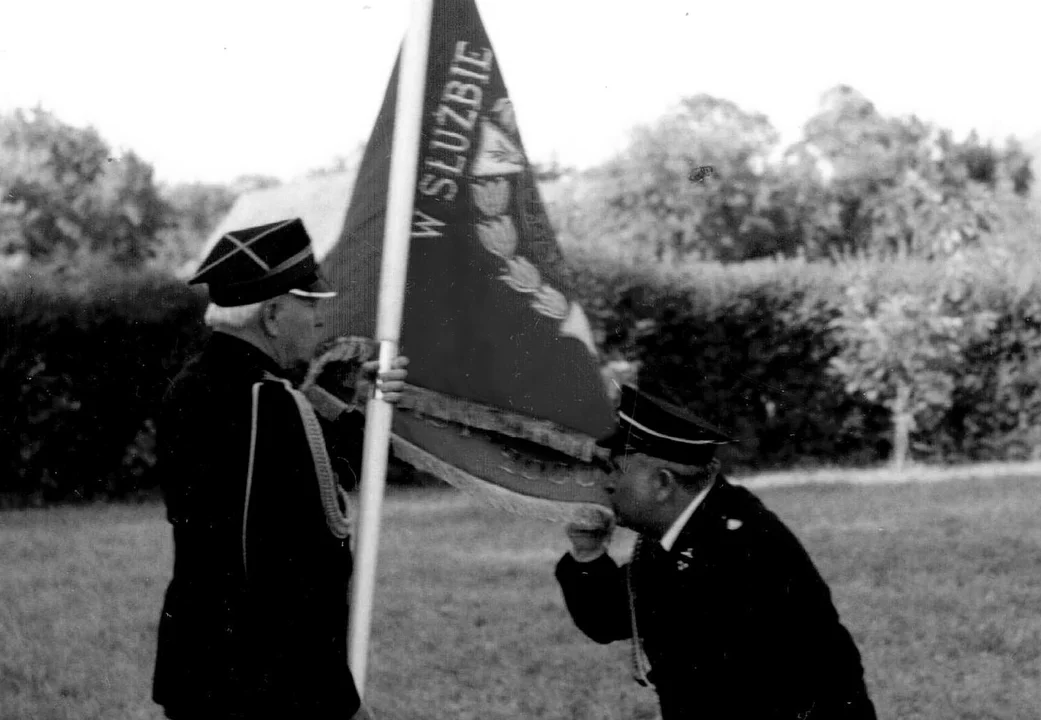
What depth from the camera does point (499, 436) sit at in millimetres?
4039

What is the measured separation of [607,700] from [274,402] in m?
3.89

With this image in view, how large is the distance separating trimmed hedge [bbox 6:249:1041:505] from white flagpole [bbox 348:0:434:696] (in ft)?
30.2

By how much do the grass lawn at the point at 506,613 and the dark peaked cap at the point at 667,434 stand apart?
322 centimetres

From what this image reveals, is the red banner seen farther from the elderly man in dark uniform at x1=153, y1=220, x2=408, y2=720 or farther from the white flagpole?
the elderly man in dark uniform at x1=153, y1=220, x2=408, y2=720

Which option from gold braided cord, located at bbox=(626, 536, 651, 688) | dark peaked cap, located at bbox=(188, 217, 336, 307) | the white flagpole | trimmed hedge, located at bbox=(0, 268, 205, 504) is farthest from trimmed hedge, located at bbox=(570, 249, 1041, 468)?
dark peaked cap, located at bbox=(188, 217, 336, 307)

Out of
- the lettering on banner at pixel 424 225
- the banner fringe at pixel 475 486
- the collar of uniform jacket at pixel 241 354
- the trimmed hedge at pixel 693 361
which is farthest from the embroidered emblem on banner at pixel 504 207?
the trimmed hedge at pixel 693 361

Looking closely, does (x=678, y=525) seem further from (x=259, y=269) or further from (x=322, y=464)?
(x=259, y=269)

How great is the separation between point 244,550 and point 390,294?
0.88 metres

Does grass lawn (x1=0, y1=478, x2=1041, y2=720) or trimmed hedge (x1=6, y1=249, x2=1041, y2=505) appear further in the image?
trimmed hedge (x1=6, y1=249, x2=1041, y2=505)

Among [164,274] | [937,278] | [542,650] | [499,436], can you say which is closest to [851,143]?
[937,278]

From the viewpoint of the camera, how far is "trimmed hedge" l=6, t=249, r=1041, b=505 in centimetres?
1227

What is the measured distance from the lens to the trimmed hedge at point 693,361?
1227cm

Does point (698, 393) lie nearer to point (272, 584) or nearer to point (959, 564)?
point (959, 564)

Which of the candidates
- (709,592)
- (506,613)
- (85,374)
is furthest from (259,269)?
(85,374)
